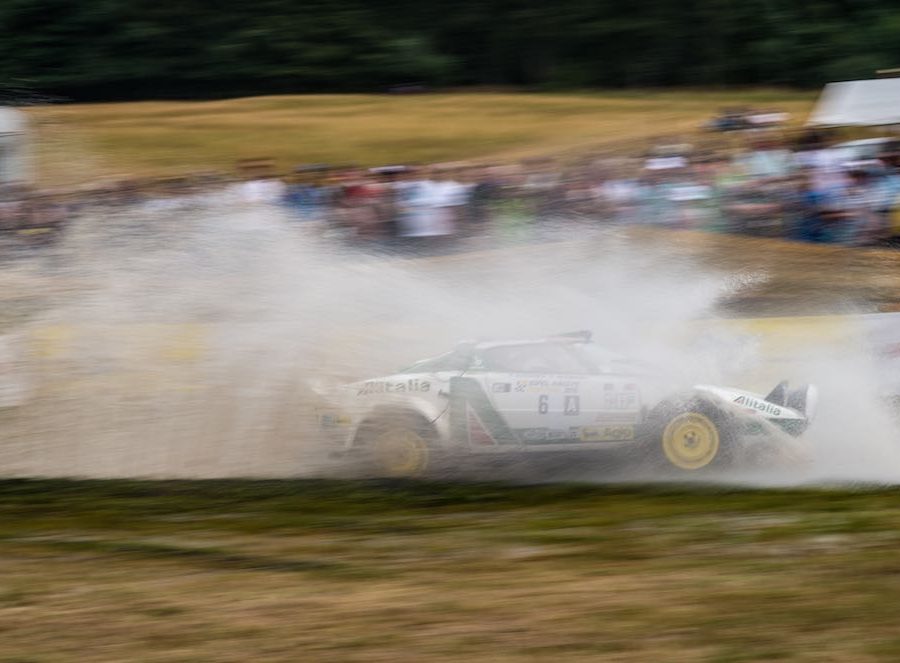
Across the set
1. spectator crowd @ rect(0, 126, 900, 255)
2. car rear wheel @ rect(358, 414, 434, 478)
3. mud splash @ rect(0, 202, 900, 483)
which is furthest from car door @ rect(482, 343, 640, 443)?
spectator crowd @ rect(0, 126, 900, 255)

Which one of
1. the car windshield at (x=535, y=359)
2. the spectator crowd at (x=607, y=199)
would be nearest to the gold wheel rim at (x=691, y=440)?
the car windshield at (x=535, y=359)

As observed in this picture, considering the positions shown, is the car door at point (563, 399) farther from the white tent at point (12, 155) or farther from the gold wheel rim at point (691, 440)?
the white tent at point (12, 155)

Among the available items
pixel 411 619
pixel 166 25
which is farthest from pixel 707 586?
pixel 166 25

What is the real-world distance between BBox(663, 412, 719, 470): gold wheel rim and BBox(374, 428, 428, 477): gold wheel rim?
128 cm

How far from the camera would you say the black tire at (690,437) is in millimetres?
6129

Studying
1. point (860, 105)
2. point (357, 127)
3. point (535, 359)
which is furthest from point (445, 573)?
point (357, 127)

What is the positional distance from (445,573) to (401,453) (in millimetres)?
1988

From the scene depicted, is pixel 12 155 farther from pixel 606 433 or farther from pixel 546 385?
pixel 606 433

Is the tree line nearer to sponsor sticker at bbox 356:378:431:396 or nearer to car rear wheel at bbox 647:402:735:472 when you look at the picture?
sponsor sticker at bbox 356:378:431:396

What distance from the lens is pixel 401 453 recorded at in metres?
6.21

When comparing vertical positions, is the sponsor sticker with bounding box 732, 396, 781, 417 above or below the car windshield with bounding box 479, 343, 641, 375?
below

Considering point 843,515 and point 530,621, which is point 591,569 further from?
point 843,515

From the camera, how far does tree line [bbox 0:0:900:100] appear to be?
15914 mm

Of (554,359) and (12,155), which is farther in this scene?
(12,155)
